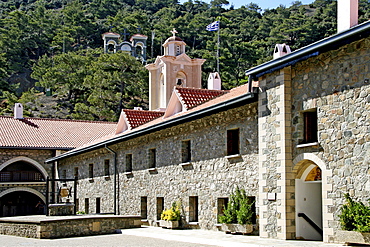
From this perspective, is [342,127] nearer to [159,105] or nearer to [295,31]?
[159,105]

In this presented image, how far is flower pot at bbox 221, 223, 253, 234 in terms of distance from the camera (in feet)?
53.0

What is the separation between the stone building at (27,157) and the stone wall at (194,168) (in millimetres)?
12357

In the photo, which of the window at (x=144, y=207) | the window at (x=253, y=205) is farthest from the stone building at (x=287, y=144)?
the window at (x=144, y=207)

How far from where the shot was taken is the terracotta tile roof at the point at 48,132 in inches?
1549

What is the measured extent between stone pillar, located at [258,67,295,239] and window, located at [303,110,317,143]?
42 centimetres

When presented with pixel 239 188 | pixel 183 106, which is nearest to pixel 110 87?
Answer: pixel 183 106

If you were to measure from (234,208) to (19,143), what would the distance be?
2561 cm

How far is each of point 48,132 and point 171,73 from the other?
13073 mm

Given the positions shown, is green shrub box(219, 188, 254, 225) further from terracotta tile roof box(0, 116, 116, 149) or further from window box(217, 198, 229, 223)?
terracotta tile roof box(0, 116, 116, 149)

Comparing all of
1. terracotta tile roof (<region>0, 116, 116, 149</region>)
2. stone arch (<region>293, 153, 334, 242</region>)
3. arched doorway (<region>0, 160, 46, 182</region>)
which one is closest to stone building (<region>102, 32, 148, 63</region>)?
terracotta tile roof (<region>0, 116, 116, 149</region>)

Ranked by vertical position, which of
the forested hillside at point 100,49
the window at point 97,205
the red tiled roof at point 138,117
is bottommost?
the window at point 97,205

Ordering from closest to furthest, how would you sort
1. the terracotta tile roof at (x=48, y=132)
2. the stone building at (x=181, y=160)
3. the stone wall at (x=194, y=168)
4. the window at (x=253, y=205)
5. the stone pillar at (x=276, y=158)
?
the stone pillar at (x=276, y=158), the window at (x=253, y=205), the stone wall at (x=194, y=168), the stone building at (x=181, y=160), the terracotta tile roof at (x=48, y=132)

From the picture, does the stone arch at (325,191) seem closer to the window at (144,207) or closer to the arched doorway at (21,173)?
the window at (144,207)

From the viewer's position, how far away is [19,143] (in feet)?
127
